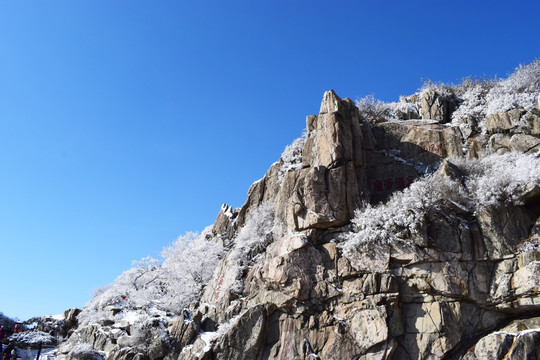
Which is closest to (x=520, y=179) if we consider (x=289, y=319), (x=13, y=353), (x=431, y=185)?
(x=431, y=185)

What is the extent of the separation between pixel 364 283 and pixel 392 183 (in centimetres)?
836

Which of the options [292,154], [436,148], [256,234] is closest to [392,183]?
[436,148]

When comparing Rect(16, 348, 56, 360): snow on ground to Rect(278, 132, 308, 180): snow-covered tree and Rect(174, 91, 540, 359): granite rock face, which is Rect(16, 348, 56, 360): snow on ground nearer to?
Rect(174, 91, 540, 359): granite rock face

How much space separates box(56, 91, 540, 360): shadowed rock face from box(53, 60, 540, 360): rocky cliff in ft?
0.19

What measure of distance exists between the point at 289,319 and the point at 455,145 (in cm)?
1565

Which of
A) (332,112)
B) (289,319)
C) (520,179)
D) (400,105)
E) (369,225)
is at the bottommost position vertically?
(289,319)

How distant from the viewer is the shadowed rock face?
65.1 ft

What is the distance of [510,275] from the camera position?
19.9m

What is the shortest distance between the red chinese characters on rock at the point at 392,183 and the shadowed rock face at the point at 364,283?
0.24ft

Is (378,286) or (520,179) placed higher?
(520,179)

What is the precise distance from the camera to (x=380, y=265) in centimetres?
2180

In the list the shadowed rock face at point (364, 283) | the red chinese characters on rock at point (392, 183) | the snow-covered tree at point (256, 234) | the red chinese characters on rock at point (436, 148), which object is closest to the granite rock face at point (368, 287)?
the shadowed rock face at point (364, 283)

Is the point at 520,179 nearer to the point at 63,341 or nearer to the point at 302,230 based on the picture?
the point at 302,230

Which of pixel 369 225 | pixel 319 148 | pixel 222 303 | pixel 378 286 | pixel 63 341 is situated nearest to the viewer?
pixel 378 286
